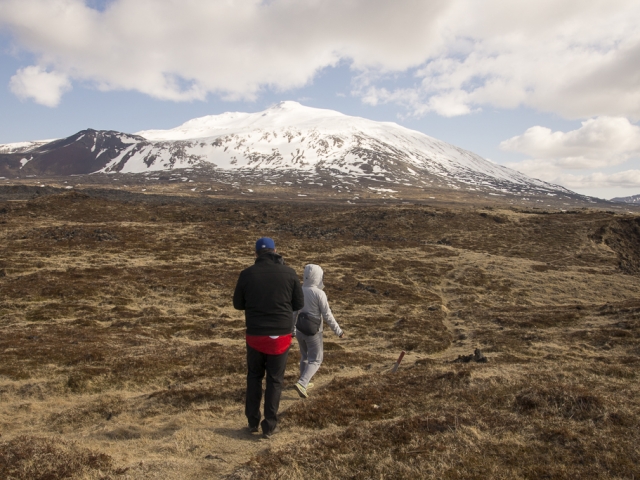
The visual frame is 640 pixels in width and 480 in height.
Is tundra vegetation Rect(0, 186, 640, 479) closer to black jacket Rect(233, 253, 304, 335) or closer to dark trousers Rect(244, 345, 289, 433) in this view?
dark trousers Rect(244, 345, 289, 433)

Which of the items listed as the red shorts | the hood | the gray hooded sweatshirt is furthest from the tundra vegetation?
the hood

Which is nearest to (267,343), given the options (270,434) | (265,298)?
(265,298)

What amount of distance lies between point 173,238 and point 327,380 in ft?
166

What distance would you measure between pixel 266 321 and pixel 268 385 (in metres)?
1.42

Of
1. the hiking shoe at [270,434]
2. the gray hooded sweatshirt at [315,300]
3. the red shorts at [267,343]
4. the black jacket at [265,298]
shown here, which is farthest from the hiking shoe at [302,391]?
the black jacket at [265,298]

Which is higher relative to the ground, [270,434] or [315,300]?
[315,300]

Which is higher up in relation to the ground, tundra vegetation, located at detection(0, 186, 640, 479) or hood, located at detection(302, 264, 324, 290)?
hood, located at detection(302, 264, 324, 290)

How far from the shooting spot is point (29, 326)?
74.2 feet

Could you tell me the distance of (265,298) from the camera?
26.2ft

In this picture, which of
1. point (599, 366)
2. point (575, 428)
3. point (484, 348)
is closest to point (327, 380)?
point (575, 428)

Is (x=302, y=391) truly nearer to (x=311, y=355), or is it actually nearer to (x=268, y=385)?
(x=311, y=355)

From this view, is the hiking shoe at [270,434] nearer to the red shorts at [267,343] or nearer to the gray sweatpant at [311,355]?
the red shorts at [267,343]

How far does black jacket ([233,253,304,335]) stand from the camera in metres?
7.98

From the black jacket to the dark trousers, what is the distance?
1.92 ft
